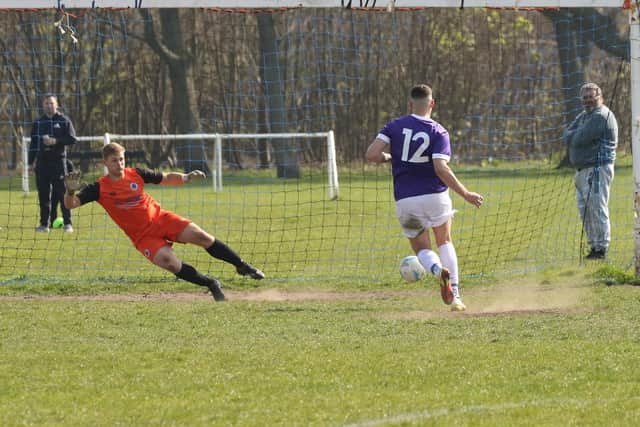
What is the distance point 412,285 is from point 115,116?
17.3 metres

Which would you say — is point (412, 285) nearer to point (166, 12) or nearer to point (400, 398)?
point (400, 398)

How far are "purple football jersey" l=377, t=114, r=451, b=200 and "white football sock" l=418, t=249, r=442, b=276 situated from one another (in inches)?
18.4

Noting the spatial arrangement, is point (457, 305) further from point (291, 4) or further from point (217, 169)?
point (217, 169)

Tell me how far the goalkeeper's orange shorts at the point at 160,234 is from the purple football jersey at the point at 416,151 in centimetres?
208

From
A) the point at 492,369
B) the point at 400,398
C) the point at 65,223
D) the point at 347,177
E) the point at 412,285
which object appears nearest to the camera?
the point at 400,398

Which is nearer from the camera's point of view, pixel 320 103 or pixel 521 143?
pixel 521 143

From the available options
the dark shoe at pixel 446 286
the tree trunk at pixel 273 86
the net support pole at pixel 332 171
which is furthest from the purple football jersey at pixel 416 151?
the tree trunk at pixel 273 86

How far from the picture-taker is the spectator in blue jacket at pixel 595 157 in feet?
39.1

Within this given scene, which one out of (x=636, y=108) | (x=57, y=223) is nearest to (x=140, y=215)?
(x=636, y=108)

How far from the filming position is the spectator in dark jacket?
15195mm

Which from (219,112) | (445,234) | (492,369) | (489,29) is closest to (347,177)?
(219,112)

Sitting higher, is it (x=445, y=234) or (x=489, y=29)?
(x=489, y=29)

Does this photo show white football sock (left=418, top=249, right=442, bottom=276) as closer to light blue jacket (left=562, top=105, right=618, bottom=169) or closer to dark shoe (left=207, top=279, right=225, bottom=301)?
dark shoe (left=207, top=279, right=225, bottom=301)

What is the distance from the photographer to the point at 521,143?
24297mm
